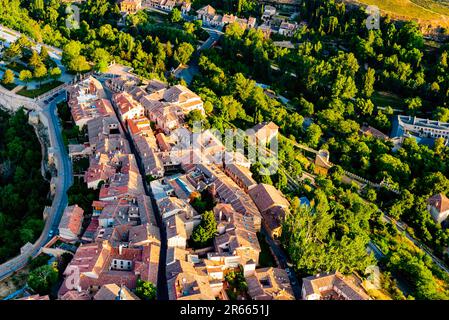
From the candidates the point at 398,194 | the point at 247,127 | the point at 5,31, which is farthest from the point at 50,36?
the point at 398,194

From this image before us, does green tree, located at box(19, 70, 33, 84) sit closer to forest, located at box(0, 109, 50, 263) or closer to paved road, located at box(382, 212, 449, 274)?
forest, located at box(0, 109, 50, 263)

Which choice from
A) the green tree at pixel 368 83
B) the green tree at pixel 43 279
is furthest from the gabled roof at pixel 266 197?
the green tree at pixel 368 83

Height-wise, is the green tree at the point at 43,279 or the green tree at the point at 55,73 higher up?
the green tree at the point at 55,73

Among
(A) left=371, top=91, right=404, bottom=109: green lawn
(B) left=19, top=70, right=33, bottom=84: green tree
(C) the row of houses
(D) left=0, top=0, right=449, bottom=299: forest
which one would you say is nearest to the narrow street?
(C) the row of houses

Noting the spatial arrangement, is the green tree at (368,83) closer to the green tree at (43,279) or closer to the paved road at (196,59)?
the paved road at (196,59)

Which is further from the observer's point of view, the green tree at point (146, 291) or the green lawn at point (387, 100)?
the green lawn at point (387, 100)

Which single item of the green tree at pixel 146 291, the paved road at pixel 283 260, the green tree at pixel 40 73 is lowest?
the paved road at pixel 283 260

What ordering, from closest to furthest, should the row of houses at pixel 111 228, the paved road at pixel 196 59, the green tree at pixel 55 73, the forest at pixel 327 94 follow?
the row of houses at pixel 111 228 → the forest at pixel 327 94 → the green tree at pixel 55 73 → the paved road at pixel 196 59

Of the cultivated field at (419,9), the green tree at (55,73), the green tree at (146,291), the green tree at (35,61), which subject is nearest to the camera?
the green tree at (146,291)
